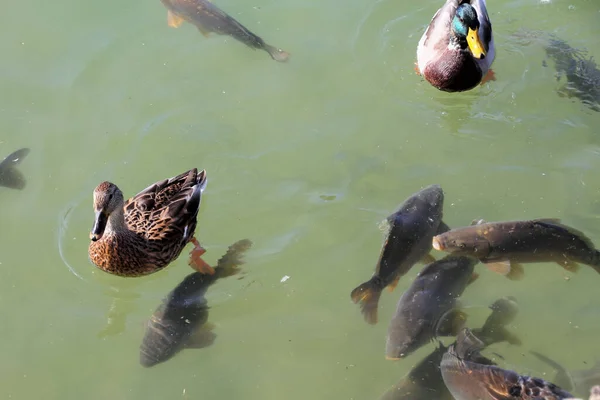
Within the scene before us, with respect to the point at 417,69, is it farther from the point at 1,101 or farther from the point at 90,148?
the point at 1,101

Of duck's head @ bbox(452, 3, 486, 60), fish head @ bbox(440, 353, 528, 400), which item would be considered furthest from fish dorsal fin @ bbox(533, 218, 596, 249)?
duck's head @ bbox(452, 3, 486, 60)

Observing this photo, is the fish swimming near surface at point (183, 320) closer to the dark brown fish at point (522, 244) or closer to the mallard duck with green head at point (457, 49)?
the dark brown fish at point (522, 244)

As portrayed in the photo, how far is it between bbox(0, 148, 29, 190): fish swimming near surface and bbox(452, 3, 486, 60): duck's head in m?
4.11

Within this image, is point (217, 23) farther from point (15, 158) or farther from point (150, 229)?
point (150, 229)

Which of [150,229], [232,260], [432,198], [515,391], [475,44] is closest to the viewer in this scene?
[515,391]

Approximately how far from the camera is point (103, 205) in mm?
4754

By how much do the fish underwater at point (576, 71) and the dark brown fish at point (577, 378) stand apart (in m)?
2.61

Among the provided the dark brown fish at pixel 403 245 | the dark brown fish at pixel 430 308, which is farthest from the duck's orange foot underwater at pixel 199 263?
the dark brown fish at pixel 430 308

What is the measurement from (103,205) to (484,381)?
280 centimetres

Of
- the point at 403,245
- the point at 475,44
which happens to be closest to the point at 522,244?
the point at 403,245

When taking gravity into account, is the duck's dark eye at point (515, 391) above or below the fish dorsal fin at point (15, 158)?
above

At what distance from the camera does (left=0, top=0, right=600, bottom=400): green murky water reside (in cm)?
496

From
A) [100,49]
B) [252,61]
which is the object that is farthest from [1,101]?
[252,61]

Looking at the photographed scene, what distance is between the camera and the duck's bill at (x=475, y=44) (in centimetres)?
596
